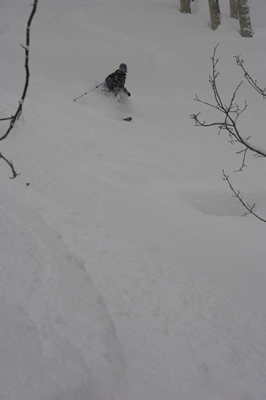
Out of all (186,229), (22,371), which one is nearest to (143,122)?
(186,229)

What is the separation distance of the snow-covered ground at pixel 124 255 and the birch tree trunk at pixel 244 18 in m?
5.14

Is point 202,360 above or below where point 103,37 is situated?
below

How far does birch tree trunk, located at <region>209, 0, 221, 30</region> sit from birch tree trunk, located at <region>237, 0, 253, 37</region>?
3.43 ft

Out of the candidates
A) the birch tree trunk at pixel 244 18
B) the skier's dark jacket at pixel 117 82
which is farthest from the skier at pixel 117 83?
the birch tree trunk at pixel 244 18

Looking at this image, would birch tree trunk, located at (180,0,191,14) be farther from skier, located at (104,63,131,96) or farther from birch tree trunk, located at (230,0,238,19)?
skier, located at (104,63,131,96)

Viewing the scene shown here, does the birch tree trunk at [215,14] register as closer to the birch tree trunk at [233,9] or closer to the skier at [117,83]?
the birch tree trunk at [233,9]

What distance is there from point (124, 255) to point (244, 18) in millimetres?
12425

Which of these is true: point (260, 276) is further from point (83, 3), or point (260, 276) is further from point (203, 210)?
point (83, 3)

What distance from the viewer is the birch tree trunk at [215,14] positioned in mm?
12456

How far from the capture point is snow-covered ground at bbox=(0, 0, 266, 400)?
204 cm

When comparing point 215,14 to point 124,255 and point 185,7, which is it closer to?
point 185,7

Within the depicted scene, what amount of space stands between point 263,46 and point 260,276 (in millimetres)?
10962

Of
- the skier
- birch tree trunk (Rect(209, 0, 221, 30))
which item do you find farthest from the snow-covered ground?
birch tree trunk (Rect(209, 0, 221, 30))

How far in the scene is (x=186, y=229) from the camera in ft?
13.6
